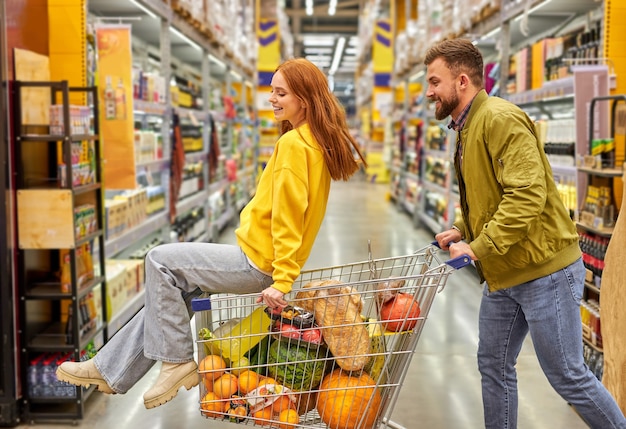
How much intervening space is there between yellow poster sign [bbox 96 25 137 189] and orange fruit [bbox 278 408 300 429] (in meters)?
2.96

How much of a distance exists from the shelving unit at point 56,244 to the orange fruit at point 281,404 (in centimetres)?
163

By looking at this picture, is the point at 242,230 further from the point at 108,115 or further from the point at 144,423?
the point at 108,115

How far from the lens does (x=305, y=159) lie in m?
2.29

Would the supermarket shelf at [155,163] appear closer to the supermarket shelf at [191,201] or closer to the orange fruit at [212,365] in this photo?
the supermarket shelf at [191,201]

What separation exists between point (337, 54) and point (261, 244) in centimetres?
3491

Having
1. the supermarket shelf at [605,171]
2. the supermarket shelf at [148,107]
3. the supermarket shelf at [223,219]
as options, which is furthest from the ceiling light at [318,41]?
the supermarket shelf at [605,171]

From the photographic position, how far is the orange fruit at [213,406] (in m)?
2.27

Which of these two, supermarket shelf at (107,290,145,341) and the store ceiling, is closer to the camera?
supermarket shelf at (107,290,145,341)

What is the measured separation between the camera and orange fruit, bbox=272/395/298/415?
89.4 inches

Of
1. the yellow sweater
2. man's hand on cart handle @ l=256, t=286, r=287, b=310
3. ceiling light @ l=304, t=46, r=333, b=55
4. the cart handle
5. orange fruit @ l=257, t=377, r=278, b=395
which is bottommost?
orange fruit @ l=257, t=377, r=278, b=395

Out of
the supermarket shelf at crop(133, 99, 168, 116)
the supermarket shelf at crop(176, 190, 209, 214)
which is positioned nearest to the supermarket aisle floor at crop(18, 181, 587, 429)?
the supermarket shelf at crop(133, 99, 168, 116)

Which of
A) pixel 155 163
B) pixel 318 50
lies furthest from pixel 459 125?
pixel 318 50

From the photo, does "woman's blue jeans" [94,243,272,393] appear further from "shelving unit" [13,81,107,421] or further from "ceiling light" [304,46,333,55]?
"ceiling light" [304,46,333,55]

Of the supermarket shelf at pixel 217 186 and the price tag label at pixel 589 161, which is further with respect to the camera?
the supermarket shelf at pixel 217 186
